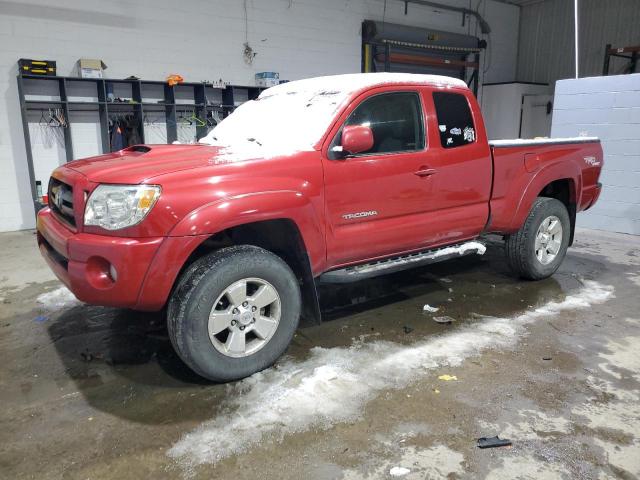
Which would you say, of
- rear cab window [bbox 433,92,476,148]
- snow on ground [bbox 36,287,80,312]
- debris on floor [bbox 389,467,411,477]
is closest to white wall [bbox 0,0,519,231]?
snow on ground [bbox 36,287,80,312]

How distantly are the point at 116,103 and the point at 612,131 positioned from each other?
759cm

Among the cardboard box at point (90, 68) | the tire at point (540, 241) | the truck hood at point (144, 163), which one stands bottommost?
the tire at point (540, 241)

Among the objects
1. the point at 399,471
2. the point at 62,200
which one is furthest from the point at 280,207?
the point at 399,471

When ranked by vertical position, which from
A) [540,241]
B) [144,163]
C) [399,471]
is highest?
[144,163]

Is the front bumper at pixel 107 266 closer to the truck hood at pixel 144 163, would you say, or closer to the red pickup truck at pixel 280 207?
the red pickup truck at pixel 280 207

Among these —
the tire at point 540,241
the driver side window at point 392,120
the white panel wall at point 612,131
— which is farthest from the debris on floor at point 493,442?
the white panel wall at point 612,131

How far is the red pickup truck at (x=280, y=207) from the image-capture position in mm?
2562

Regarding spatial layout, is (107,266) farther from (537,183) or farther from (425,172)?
(537,183)

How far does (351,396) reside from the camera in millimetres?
2748

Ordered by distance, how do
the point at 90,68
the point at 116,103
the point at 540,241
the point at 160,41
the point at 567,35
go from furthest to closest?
1. the point at 567,35
2. the point at 160,41
3. the point at 116,103
4. the point at 90,68
5. the point at 540,241

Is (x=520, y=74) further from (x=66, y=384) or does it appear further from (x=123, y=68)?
(x=66, y=384)

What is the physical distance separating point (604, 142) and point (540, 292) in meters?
3.99

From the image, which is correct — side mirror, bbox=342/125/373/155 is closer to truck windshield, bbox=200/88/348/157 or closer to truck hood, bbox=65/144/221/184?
truck windshield, bbox=200/88/348/157

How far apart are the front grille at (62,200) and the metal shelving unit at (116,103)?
14.7ft
